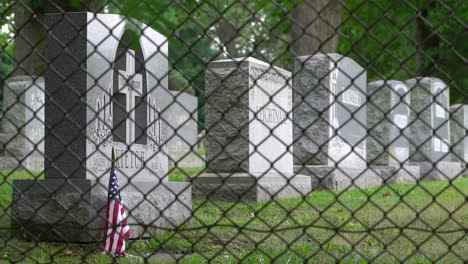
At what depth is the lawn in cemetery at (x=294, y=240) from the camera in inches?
133

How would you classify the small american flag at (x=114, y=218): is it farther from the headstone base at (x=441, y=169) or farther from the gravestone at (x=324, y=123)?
the headstone base at (x=441, y=169)

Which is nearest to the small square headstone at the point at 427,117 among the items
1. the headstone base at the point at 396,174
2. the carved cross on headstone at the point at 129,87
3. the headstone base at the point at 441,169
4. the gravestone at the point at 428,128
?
the gravestone at the point at 428,128

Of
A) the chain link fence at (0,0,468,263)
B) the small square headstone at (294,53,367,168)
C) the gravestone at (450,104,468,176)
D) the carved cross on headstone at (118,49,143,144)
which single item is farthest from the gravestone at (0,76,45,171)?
the gravestone at (450,104,468,176)

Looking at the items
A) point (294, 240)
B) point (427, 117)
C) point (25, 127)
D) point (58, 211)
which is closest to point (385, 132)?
point (427, 117)

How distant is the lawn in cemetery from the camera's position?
133 inches

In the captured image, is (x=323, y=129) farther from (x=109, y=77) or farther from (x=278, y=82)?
(x=109, y=77)

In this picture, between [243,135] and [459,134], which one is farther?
[459,134]

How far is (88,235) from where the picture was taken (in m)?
4.76

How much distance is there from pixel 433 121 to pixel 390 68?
997 cm

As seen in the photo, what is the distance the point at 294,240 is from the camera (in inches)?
147

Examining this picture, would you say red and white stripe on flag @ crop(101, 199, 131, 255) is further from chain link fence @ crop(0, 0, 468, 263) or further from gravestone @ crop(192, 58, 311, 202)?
gravestone @ crop(192, 58, 311, 202)

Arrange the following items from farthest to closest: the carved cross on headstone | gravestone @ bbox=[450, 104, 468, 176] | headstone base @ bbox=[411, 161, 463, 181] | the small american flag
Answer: gravestone @ bbox=[450, 104, 468, 176] → headstone base @ bbox=[411, 161, 463, 181] → the carved cross on headstone → the small american flag

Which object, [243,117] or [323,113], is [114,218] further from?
[323,113]

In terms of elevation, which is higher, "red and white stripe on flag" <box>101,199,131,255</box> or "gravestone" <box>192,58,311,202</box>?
"gravestone" <box>192,58,311,202</box>
